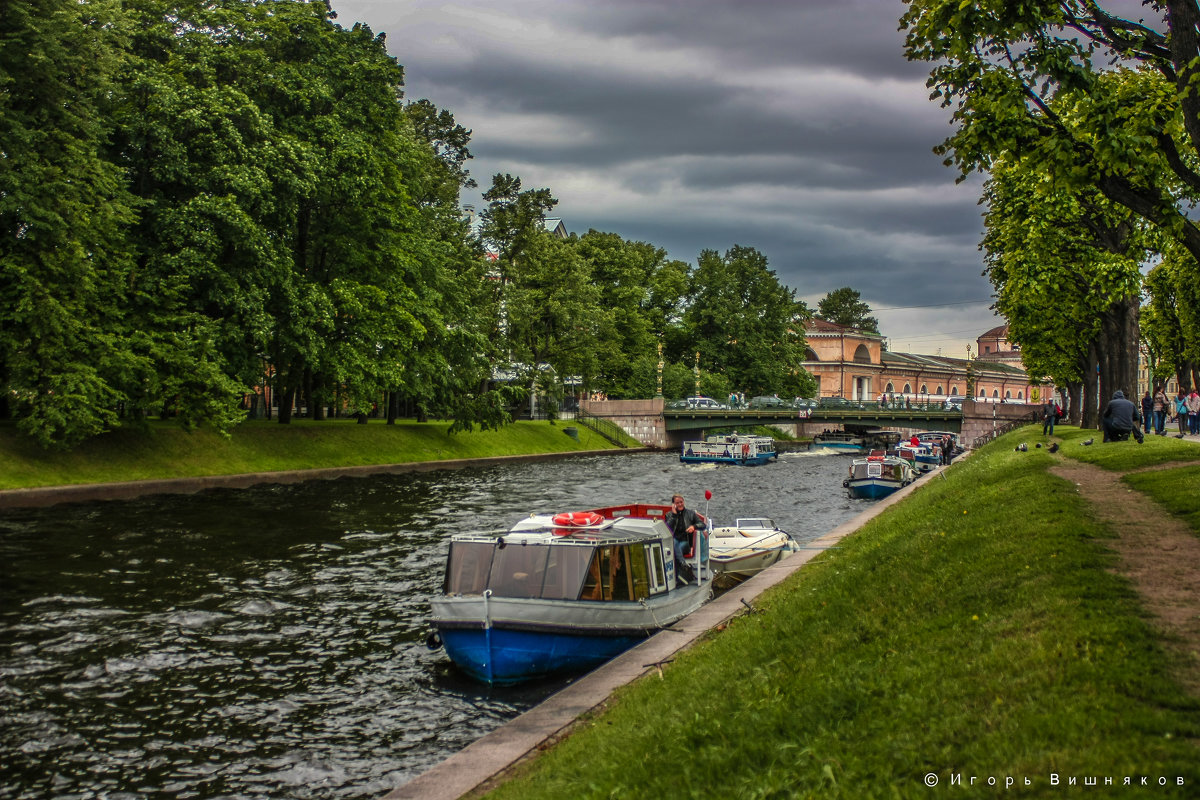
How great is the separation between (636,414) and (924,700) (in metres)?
90.2

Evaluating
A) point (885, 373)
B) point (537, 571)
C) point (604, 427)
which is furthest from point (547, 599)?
point (885, 373)

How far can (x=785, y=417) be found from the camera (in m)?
92.6

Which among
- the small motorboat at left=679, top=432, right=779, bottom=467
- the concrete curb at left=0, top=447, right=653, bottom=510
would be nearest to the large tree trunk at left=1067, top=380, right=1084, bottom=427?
the small motorboat at left=679, top=432, right=779, bottom=467

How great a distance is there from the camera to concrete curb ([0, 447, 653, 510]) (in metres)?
35.2

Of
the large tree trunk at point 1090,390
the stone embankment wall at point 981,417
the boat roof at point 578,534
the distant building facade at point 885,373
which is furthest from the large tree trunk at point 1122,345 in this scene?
the distant building facade at point 885,373

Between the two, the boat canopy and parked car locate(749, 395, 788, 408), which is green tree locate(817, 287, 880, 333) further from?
the boat canopy

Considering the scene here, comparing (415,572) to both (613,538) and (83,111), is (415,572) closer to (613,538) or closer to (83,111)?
(613,538)

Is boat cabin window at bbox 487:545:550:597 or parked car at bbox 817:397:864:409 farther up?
parked car at bbox 817:397:864:409

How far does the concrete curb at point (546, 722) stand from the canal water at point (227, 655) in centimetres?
152

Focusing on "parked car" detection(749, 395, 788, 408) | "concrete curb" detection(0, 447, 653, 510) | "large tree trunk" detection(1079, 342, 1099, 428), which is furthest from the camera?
"parked car" detection(749, 395, 788, 408)

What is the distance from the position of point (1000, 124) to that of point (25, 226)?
1439 inches

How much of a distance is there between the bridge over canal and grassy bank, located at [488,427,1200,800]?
7943cm

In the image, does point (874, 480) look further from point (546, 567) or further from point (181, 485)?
point (546, 567)

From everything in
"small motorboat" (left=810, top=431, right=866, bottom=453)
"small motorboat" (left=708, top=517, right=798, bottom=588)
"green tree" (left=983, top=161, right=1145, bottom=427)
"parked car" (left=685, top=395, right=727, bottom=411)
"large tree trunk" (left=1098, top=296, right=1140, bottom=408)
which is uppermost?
"green tree" (left=983, top=161, right=1145, bottom=427)
